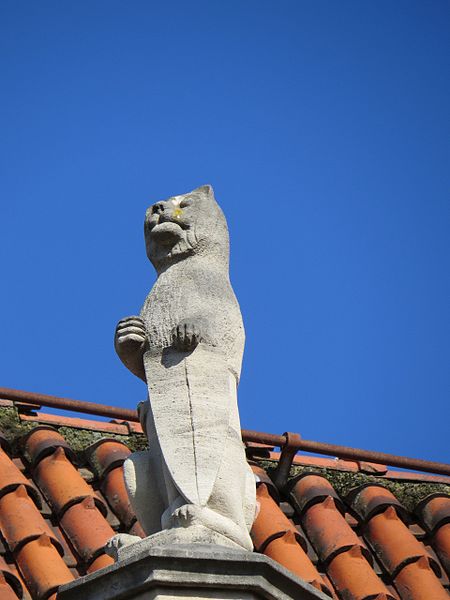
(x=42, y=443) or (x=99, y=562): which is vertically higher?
(x=42, y=443)

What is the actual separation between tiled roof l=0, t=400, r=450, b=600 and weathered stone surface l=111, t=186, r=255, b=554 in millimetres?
1587

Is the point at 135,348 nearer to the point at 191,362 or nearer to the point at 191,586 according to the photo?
the point at 191,362

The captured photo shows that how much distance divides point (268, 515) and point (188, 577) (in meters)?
4.00

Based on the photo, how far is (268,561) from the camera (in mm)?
7734

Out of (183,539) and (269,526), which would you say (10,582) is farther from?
(269,526)

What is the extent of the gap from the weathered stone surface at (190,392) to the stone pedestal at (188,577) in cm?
30

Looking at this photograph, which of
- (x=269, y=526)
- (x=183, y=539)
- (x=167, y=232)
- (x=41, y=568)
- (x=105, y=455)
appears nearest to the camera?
(x=183, y=539)

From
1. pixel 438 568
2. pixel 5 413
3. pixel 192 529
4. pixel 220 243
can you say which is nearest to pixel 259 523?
pixel 438 568

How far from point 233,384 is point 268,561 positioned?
1.23 meters

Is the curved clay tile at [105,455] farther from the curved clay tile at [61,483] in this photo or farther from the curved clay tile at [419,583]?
the curved clay tile at [419,583]

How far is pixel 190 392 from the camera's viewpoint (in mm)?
8406

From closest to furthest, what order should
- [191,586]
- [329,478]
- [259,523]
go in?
1. [191,586]
2. [259,523]
3. [329,478]

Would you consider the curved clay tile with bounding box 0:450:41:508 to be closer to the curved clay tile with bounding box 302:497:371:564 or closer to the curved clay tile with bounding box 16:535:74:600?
the curved clay tile with bounding box 16:535:74:600

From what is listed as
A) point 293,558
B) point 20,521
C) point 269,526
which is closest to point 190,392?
point 20,521
